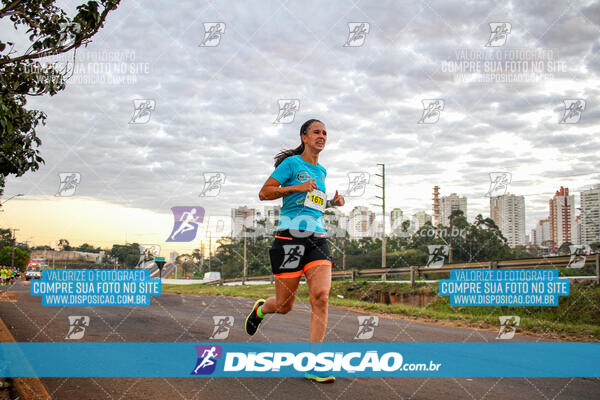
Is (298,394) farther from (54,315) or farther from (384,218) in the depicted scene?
(384,218)

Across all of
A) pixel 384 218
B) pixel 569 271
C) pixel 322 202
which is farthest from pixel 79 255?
pixel 322 202

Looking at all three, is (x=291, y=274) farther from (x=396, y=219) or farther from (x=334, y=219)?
(x=396, y=219)

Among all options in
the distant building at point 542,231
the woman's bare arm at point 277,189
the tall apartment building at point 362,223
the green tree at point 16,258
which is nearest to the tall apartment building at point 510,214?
the distant building at point 542,231

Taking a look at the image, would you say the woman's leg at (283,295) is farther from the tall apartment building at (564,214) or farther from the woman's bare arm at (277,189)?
the tall apartment building at (564,214)

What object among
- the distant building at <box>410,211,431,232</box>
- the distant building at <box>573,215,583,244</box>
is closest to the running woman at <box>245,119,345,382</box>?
the distant building at <box>573,215,583,244</box>

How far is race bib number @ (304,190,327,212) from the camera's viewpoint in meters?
4.08

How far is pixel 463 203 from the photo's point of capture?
3794cm

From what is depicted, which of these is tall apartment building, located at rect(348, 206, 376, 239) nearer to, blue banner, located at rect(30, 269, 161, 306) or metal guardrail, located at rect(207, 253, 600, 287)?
metal guardrail, located at rect(207, 253, 600, 287)

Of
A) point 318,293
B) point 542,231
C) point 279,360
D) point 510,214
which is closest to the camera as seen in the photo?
point 318,293

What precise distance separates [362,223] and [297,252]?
28.0 m

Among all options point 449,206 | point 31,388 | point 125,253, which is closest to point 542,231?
point 449,206

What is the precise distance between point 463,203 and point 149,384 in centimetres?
3689

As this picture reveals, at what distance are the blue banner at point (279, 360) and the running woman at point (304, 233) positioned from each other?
48 centimetres

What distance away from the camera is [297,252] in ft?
13.5
